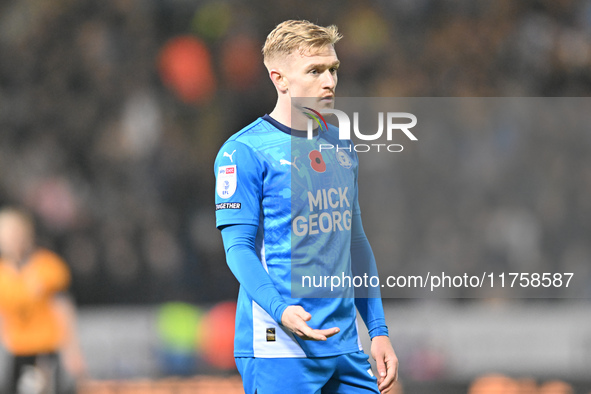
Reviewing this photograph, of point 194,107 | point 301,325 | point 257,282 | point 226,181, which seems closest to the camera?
point 301,325

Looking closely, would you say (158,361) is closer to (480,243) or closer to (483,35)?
(480,243)

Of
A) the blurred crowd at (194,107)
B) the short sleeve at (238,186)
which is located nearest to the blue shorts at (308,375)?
the short sleeve at (238,186)

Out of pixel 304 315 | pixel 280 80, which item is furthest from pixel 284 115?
pixel 304 315

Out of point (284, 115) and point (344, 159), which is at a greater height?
point (284, 115)

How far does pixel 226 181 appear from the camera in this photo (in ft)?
8.69

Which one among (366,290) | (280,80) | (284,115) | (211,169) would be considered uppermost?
(211,169)

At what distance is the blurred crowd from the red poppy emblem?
17.3ft

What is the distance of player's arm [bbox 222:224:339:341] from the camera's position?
94.4 inches

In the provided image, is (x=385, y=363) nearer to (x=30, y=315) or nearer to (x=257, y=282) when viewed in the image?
(x=257, y=282)

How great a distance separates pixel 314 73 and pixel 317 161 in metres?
0.27

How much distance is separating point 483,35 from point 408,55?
37.0 inches

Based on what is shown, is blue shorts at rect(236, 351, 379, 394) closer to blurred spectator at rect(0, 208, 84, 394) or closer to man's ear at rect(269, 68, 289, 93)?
man's ear at rect(269, 68, 289, 93)

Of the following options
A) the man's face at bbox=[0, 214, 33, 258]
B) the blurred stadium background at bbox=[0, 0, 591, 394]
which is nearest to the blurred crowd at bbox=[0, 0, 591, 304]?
the blurred stadium background at bbox=[0, 0, 591, 394]

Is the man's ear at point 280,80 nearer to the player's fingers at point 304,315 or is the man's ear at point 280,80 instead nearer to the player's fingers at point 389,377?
the player's fingers at point 304,315
